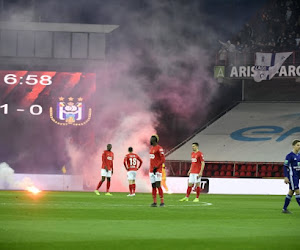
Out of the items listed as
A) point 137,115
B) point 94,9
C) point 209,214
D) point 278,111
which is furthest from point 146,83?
point 209,214

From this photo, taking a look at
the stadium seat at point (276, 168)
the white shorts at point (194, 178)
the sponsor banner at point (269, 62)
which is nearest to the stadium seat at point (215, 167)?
the stadium seat at point (276, 168)

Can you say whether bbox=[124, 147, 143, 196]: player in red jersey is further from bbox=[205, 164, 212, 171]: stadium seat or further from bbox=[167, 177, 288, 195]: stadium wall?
bbox=[205, 164, 212, 171]: stadium seat

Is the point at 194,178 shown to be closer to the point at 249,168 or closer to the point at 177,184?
the point at 177,184

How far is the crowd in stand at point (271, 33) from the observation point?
132 feet

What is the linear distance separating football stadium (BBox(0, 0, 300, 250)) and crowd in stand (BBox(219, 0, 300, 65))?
0.05 m

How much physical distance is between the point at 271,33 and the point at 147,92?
24.8 feet

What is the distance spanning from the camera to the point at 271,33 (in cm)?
4069

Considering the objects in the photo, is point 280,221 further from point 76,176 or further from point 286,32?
point 286,32

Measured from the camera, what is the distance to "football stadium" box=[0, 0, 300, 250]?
36469 mm

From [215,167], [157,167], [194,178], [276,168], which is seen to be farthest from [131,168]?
[276,168]

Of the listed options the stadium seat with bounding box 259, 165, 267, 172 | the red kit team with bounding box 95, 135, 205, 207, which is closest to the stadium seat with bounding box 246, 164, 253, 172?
the stadium seat with bounding box 259, 165, 267, 172

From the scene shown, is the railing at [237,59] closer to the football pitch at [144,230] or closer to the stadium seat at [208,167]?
the stadium seat at [208,167]

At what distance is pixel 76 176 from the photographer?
120 ft

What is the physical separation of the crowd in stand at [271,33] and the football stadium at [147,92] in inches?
2.2
